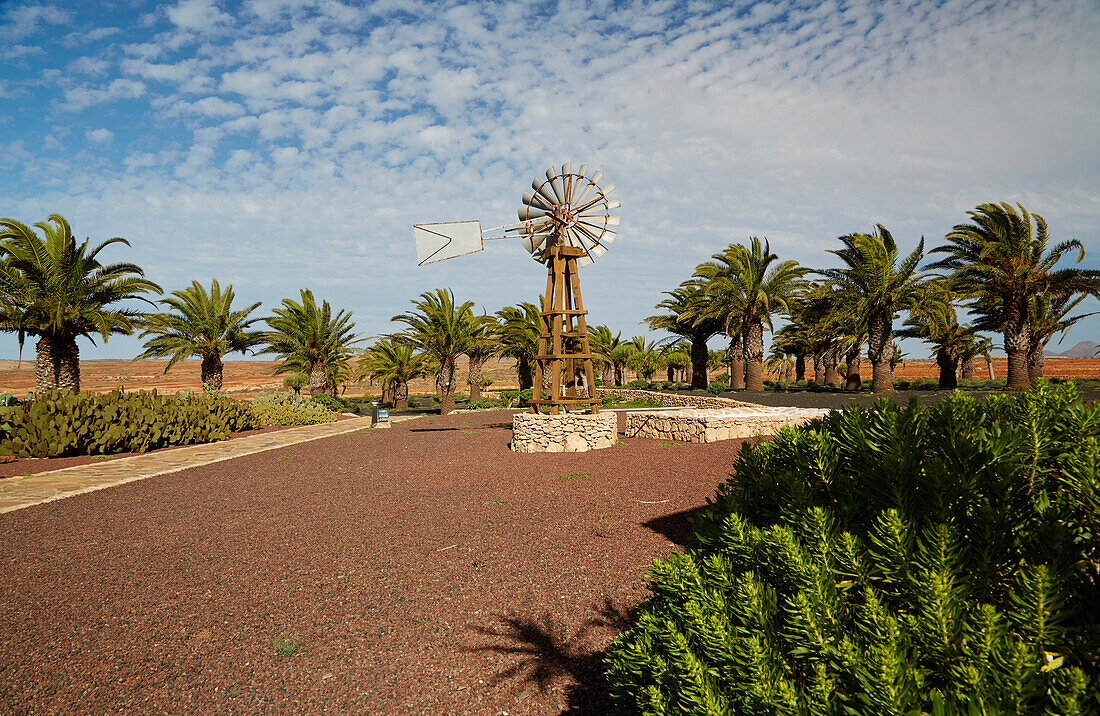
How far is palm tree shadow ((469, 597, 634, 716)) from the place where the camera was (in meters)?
2.83

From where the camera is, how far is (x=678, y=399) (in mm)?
21359

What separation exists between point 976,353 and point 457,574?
144 ft

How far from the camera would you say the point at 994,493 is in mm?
1350

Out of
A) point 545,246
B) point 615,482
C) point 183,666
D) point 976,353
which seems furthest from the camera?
point 976,353

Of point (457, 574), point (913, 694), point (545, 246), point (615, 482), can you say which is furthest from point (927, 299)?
point (913, 694)

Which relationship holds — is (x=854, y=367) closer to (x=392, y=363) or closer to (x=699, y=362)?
(x=699, y=362)

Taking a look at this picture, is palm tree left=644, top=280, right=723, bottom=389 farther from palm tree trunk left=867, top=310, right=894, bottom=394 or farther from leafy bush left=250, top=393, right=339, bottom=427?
leafy bush left=250, top=393, right=339, bottom=427

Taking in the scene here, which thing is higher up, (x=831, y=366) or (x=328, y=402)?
(x=831, y=366)

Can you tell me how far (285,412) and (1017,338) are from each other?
30.8 m

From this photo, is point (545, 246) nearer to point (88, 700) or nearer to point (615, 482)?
point (615, 482)

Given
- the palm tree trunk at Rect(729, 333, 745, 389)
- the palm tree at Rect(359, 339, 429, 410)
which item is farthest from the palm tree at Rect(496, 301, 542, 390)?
the palm tree trunk at Rect(729, 333, 745, 389)

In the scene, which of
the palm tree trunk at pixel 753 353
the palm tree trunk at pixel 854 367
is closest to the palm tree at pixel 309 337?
the palm tree trunk at pixel 753 353

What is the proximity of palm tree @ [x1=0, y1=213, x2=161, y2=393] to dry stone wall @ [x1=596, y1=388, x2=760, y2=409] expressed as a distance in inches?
764

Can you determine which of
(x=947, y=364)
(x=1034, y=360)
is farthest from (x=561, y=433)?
(x=947, y=364)
